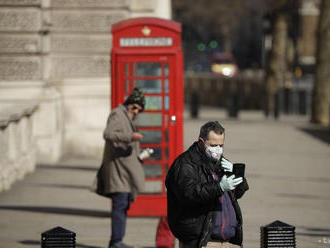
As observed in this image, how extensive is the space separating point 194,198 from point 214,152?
30 centimetres

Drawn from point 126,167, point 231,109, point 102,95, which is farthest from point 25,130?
point 231,109

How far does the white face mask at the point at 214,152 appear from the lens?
6930 millimetres

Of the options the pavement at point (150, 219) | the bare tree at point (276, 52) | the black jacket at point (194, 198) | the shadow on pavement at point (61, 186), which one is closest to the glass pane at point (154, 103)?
the pavement at point (150, 219)

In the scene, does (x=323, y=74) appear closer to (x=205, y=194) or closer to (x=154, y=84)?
(x=154, y=84)

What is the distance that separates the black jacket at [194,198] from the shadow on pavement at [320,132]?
61.8 feet

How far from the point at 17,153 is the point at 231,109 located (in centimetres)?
2163

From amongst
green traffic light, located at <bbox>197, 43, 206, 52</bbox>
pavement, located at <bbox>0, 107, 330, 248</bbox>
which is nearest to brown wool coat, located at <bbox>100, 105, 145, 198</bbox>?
pavement, located at <bbox>0, 107, 330, 248</bbox>

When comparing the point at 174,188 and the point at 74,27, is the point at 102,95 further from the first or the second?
the point at 174,188

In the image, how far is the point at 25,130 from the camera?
17.6 m

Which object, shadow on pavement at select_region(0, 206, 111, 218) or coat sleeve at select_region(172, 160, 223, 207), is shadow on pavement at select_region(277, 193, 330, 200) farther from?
coat sleeve at select_region(172, 160, 223, 207)

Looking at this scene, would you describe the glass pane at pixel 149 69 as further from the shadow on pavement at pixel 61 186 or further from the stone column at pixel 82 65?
the stone column at pixel 82 65

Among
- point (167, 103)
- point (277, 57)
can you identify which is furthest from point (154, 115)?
point (277, 57)

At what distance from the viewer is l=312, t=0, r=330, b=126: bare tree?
33.2 meters

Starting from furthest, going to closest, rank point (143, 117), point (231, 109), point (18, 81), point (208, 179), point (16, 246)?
point (231, 109), point (18, 81), point (143, 117), point (16, 246), point (208, 179)
